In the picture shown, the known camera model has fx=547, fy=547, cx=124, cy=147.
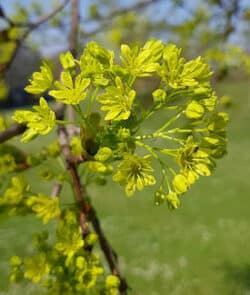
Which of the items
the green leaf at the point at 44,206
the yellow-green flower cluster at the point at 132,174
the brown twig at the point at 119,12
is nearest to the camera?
the yellow-green flower cluster at the point at 132,174

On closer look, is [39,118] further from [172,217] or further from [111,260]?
[172,217]

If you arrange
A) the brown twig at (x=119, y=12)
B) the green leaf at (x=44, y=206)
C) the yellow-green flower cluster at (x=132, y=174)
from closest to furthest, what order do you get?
1. the yellow-green flower cluster at (x=132, y=174)
2. the green leaf at (x=44, y=206)
3. the brown twig at (x=119, y=12)

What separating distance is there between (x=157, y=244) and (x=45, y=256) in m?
1.59

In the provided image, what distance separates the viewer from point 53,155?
0.85 metres

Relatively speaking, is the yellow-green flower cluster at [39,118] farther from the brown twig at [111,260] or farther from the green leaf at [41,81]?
the brown twig at [111,260]

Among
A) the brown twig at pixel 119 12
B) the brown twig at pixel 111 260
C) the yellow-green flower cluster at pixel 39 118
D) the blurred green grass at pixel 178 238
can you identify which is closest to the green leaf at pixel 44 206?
the brown twig at pixel 111 260

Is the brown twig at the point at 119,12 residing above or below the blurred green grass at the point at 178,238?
above

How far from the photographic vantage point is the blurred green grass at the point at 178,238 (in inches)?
70.9

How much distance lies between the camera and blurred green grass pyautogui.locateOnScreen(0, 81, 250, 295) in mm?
1802

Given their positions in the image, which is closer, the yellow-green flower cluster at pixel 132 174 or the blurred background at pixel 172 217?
the yellow-green flower cluster at pixel 132 174

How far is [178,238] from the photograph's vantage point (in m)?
2.35

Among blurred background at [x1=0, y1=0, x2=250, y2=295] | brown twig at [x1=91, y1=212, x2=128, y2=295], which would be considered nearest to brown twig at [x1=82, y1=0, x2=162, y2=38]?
blurred background at [x1=0, y1=0, x2=250, y2=295]

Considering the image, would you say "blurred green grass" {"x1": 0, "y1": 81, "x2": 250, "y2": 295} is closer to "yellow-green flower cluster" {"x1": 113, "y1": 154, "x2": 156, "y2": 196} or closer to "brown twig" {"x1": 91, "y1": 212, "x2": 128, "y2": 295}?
"brown twig" {"x1": 91, "y1": 212, "x2": 128, "y2": 295}

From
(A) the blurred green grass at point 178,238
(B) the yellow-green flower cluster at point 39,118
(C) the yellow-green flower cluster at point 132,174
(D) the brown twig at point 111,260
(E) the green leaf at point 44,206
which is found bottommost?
(A) the blurred green grass at point 178,238
